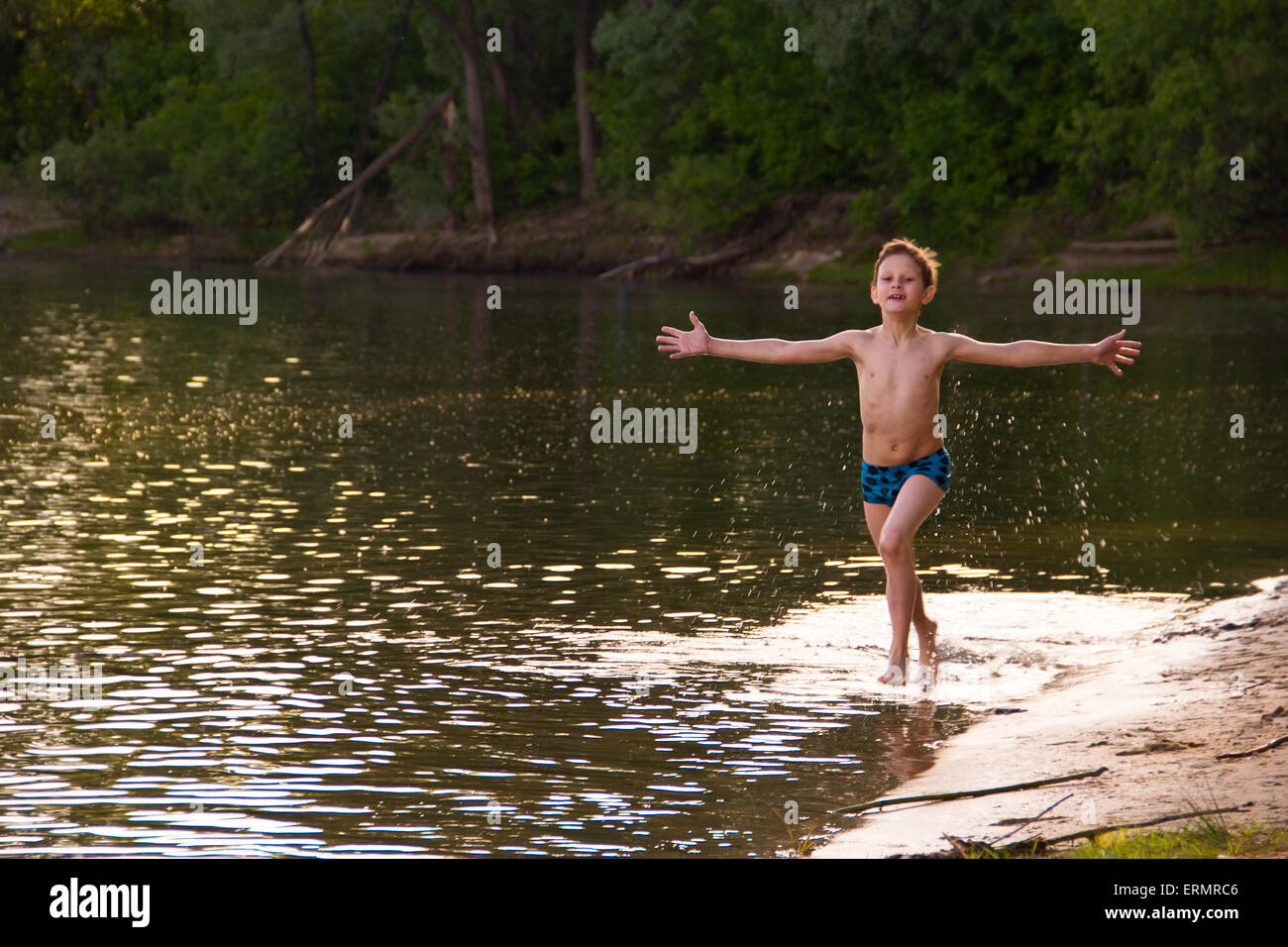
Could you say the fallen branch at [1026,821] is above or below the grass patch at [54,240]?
below

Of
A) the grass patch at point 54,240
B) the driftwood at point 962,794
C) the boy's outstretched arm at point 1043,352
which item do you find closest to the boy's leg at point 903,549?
the boy's outstretched arm at point 1043,352

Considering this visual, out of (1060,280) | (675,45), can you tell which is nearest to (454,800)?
(1060,280)

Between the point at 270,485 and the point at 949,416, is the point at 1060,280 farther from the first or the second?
the point at 270,485

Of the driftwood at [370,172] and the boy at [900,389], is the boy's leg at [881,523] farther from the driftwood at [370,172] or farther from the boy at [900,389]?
the driftwood at [370,172]

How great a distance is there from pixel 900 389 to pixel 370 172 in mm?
57800

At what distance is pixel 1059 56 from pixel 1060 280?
8.51m

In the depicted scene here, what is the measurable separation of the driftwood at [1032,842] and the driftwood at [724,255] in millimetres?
53452

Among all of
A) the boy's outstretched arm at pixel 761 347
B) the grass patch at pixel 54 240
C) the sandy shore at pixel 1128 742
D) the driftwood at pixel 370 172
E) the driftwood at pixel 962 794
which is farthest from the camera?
the grass patch at pixel 54 240

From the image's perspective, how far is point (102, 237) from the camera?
74.2 m

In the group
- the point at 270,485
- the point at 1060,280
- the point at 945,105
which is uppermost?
the point at 945,105

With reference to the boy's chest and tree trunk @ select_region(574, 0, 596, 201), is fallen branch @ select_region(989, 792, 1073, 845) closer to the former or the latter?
the boy's chest

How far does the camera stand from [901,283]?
9.38m

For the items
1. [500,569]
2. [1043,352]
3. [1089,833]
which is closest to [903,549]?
[1043,352]

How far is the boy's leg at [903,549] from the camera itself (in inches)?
372
